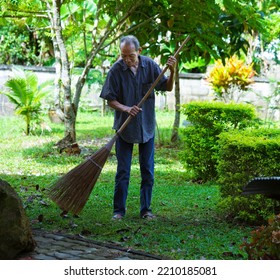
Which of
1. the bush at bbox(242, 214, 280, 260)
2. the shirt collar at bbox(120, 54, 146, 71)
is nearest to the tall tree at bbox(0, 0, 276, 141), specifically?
the shirt collar at bbox(120, 54, 146, 71)

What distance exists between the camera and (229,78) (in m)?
18.5

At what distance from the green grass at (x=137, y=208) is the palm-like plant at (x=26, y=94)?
0.89 meters

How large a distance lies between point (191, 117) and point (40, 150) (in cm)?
356

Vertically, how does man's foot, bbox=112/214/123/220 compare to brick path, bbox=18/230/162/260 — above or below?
below

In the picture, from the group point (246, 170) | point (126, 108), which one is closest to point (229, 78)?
point (246, 170)

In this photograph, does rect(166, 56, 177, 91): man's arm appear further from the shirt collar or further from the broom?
the broom

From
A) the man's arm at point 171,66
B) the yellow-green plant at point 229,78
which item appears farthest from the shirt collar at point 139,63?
the yellow-green plant at point 229,78

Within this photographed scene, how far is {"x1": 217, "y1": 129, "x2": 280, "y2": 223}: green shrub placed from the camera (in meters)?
6.77

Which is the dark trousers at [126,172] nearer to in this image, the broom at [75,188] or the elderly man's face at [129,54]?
the broom at [75,188]

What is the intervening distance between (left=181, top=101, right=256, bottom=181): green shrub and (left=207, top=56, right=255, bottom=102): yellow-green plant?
8.10 meters

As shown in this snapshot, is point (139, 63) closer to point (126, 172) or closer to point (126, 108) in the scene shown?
point (126, 108)

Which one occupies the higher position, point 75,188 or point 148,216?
point 75,188

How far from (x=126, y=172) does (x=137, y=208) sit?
967 mm

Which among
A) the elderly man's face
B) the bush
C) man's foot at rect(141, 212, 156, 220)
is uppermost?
the elderly man's face
